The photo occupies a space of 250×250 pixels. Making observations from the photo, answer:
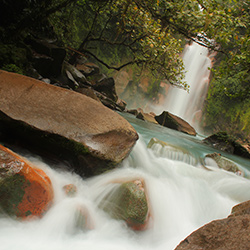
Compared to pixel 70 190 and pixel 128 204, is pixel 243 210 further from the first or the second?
pixel 70 190

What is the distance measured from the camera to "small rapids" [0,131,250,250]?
5.97 feet

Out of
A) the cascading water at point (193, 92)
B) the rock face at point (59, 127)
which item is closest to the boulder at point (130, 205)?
the rock face at point (59, 127)

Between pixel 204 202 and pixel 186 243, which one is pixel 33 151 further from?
pixel 204 202

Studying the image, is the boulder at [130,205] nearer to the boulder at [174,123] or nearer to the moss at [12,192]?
the moss at [12,192]

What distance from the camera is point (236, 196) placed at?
356cm

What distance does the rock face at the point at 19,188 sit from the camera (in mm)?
1682

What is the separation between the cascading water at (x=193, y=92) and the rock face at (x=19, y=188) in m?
21.6

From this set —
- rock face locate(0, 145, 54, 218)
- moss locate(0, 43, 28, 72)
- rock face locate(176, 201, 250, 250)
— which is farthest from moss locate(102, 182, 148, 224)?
moss locate(0, 43, 28, 72)

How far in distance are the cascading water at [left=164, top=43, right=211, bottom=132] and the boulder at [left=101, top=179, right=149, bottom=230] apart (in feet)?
68.2

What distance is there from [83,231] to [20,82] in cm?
252

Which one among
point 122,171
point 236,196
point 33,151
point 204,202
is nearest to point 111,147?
point 122,171

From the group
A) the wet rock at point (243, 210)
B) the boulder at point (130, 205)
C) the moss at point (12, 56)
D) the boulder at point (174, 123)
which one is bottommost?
the boulder at point (174, 123)

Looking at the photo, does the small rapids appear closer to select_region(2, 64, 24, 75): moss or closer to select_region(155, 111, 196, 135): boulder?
select_region(2, 64, 24, 75): moss

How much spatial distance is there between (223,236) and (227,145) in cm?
919
